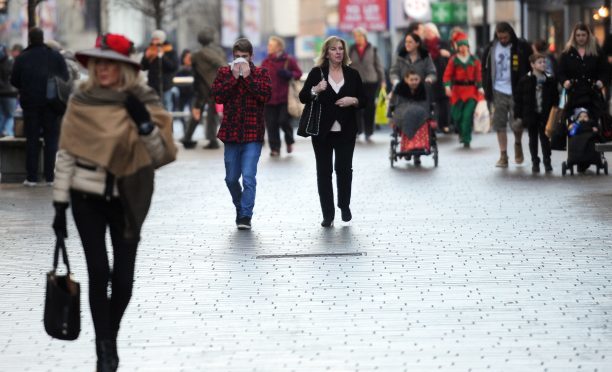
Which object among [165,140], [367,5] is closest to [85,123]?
[165,140]

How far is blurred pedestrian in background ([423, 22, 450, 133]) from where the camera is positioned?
29562 mm

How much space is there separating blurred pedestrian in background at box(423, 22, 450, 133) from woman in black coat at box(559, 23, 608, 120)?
878 cm

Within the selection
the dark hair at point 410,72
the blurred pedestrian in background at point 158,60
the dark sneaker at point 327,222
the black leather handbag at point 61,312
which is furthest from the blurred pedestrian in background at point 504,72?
the black leather handbag at point 61,312

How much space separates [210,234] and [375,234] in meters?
1.44

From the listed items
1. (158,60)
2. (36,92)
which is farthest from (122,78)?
(158,60)

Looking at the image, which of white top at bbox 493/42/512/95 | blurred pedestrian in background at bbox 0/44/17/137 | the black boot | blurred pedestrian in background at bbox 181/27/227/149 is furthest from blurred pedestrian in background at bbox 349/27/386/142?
the black boot

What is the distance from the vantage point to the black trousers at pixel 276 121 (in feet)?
Result: 85.5

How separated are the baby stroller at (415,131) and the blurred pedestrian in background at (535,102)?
1.70 m

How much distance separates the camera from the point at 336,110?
15266 millimetres

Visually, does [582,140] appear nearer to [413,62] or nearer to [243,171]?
[413,62]

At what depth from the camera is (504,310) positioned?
384 inches

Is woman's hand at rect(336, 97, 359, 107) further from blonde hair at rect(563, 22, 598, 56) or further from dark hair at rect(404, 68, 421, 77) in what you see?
dark hair at rect(404, 68, 421, 77)

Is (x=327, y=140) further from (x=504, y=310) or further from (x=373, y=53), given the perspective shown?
(x=373, y=53)

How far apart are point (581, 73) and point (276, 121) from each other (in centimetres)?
682
